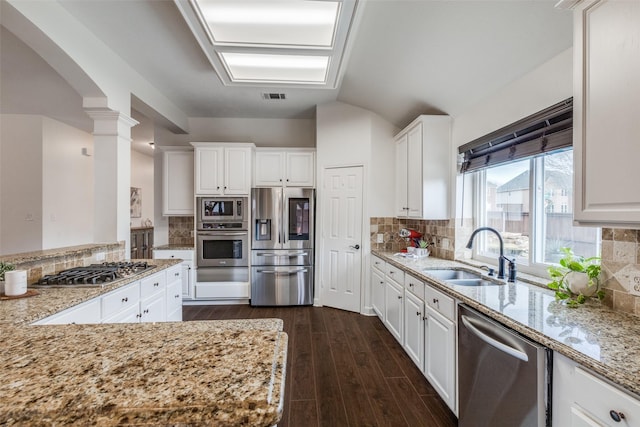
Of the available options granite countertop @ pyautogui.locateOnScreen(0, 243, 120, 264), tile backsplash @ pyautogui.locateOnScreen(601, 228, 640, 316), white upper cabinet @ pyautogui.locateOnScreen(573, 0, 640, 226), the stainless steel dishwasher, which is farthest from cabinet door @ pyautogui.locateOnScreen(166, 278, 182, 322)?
tile backsplash @ pyautogui.locateOnScreen(601, 228, 640, 316)

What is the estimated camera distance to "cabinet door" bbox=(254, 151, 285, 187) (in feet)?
13.5

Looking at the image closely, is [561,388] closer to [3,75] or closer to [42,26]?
[42,26]

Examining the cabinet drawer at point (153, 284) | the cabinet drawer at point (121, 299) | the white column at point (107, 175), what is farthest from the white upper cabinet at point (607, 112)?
the white column at point (107, 175)

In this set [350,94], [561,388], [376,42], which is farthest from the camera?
[350,94]

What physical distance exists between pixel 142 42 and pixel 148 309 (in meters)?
2.32

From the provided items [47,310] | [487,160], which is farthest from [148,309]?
[487,160]

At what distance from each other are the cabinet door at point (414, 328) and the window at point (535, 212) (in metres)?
0.86

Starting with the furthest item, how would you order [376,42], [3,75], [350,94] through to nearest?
1. [350,94]
2. [3,75]
3. [376,42]

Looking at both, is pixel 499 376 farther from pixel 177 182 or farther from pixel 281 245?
pixel 177 182

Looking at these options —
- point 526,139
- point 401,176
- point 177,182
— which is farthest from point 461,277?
point 177,182

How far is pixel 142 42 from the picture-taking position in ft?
8.29

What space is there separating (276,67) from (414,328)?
8.46 feet

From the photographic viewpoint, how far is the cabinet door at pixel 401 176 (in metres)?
3.42

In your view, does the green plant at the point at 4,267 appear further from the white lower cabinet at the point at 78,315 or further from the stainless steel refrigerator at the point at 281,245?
the stainless steel refrigerator at the point at 281,245
